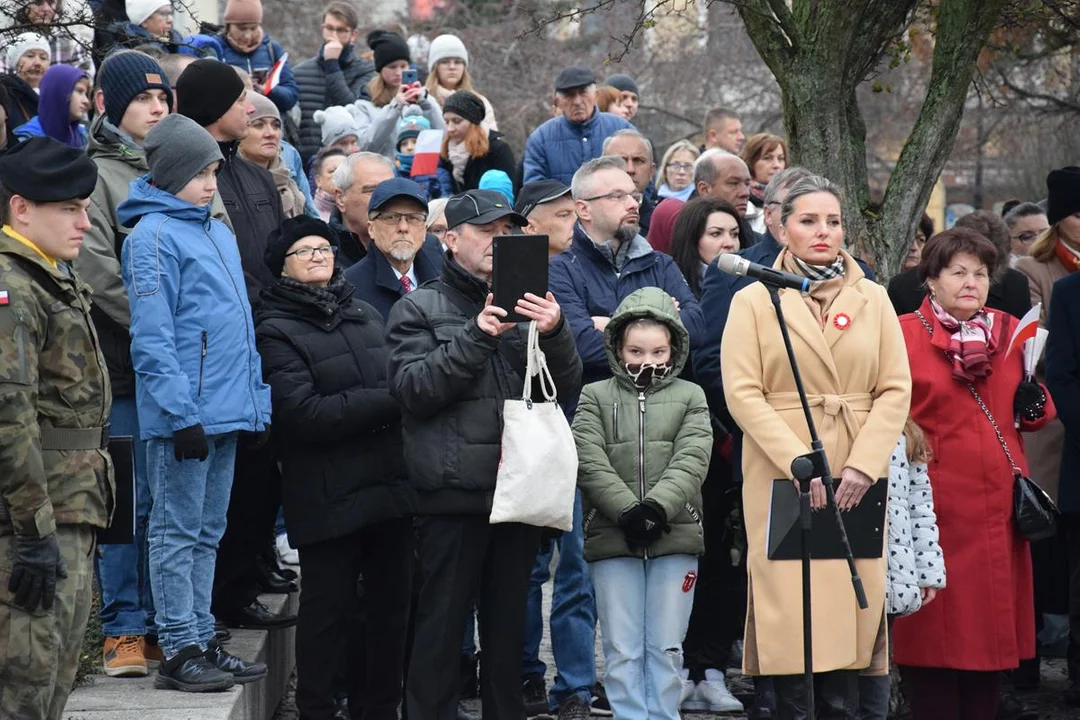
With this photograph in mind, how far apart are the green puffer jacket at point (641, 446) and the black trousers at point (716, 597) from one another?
3.37 ft

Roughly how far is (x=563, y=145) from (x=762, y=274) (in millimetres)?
5732

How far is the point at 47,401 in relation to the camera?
16.8 feet

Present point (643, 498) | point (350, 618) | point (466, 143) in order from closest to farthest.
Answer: point (643, 498)
point (350, 618)
point (466, 143)

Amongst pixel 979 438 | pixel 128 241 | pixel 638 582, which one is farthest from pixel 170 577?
pixel 979 438

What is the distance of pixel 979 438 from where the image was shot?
7.12 meters

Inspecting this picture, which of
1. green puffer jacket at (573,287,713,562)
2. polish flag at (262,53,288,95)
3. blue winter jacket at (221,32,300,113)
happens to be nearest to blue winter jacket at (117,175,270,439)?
green puffer jacket at (573,287,713,562)

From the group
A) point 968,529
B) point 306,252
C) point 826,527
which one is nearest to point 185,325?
point 306,252

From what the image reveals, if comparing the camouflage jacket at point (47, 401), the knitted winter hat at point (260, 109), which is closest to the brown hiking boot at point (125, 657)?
the camouflage jacket at point (47, 401)

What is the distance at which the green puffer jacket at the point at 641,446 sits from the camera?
21.9 ft

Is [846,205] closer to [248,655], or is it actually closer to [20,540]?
[248,655]

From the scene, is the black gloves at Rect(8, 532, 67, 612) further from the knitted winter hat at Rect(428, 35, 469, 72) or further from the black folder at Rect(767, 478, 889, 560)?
the knitted winter hat at Rect(428, 35, 469, 72)

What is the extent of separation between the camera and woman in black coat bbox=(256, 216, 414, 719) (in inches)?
257

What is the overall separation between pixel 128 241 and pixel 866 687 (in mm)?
3624

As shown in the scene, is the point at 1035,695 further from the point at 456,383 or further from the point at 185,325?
the point at 185,325
